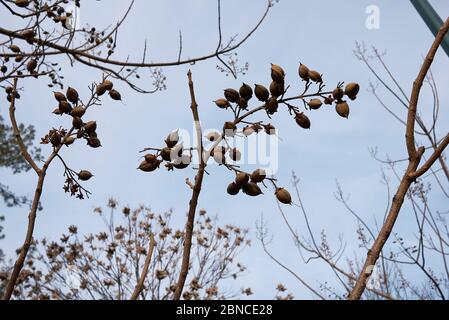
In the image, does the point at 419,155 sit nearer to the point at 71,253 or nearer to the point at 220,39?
the point at 220,39

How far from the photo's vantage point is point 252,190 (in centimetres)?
109

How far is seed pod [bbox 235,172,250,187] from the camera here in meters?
1.08

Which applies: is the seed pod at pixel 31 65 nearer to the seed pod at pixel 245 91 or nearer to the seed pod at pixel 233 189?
the seed pod at pixel 245 91

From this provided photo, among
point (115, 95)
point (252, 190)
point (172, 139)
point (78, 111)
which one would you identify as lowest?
point (252, 190)

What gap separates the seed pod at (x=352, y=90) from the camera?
121 cm

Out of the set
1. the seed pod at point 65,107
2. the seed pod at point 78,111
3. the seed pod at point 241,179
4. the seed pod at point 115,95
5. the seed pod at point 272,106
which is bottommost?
the seed pod at point 241,179

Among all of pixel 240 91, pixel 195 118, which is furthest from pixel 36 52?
pixel 195 118

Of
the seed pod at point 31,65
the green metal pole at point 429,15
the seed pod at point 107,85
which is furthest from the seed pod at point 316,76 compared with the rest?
the green metal pole at point 429,15

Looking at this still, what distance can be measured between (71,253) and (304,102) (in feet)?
24.2

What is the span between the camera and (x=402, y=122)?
4625mm

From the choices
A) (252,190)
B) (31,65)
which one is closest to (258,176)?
(252,190)

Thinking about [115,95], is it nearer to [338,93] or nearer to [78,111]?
[78,111]

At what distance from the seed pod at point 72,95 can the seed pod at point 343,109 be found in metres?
0.95

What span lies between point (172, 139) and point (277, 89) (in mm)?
308
